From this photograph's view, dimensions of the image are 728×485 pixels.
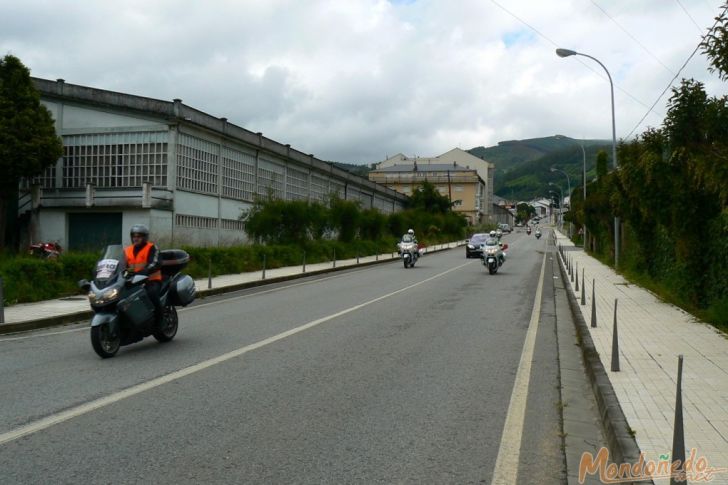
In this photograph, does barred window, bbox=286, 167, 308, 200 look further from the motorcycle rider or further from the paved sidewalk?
the motorcycle rider

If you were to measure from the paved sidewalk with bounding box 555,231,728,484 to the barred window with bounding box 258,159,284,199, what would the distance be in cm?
2891

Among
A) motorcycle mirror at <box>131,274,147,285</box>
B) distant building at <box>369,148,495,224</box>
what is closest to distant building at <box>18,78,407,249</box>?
motorcycle mirror at <box>131,274,147,285</box>

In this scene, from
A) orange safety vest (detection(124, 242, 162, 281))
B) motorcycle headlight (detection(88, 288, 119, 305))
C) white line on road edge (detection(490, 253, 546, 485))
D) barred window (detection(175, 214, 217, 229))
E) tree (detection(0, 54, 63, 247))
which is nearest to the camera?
white line on road edge (detection(490, 253, 546, 485))

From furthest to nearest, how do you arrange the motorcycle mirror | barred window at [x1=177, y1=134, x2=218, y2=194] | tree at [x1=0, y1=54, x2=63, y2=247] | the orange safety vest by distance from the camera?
barred window at [x1=177, y1=134, x2=218, y2=194]
tree at [x1=0, y1=54, x2=63, y2=247]
the orange safety vest
the motorcycle mirror

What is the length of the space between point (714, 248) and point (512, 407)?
8726 millimetres

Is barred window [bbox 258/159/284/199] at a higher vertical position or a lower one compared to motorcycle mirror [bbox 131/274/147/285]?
higher

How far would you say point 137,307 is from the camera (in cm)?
884

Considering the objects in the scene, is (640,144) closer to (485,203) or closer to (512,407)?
(512,407)

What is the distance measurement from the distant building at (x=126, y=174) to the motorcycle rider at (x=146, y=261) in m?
21.1

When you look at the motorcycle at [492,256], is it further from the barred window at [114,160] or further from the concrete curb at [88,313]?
the barred window at [114,160]

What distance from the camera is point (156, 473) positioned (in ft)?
14.6

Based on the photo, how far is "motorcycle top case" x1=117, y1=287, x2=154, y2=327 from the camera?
28.3ft

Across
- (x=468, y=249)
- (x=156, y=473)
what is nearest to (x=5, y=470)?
(x=156, y=473)

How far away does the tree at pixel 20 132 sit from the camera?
3005cm
